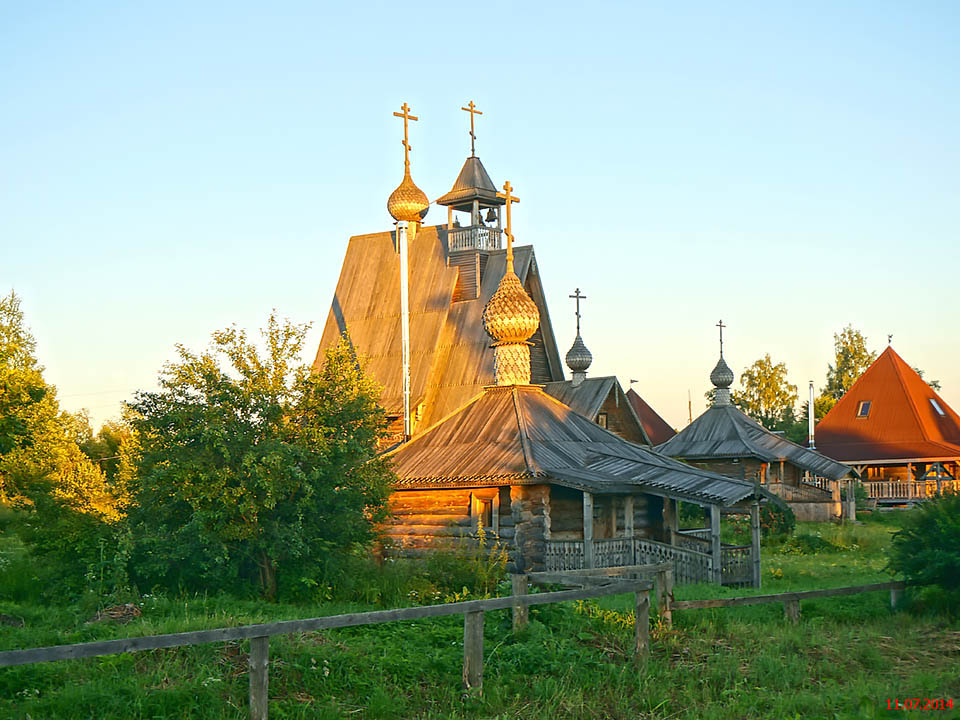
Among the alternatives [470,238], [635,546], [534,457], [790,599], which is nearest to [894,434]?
[470,238]

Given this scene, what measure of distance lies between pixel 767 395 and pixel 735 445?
38.0m

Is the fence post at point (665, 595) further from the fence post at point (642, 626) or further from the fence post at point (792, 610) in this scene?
the fence post at point (792, 610)

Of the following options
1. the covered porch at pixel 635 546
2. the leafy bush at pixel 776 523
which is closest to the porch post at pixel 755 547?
the covered porch at pixel 635 546

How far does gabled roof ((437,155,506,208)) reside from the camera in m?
45.5

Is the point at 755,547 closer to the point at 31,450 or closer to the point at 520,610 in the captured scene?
the point at 520,610

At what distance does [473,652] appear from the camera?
12.0 meters

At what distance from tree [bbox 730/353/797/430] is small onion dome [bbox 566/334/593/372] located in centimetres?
3712

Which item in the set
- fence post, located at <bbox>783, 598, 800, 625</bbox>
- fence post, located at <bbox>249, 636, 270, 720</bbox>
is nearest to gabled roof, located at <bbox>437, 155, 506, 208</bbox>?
fence post, located at <bbox>783, 598, 800, 625</bbox>

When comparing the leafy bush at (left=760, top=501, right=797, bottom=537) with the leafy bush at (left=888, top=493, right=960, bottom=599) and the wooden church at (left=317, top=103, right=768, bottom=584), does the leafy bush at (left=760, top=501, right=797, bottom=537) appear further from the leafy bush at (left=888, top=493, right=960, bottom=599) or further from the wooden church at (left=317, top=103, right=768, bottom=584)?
the leafy bush at (left=888, top=493, right=960, bottom=599)

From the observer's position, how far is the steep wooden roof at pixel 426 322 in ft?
134

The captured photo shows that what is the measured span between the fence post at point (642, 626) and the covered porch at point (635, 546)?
10.5 meters

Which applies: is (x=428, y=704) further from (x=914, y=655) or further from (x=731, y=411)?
(x=731, y=411)

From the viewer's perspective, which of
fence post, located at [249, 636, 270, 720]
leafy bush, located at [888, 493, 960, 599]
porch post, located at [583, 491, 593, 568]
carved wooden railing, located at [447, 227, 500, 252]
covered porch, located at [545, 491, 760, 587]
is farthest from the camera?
carved wooden railing, located at [447, 227, 500, 252]

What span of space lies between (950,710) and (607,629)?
14.8 feet
